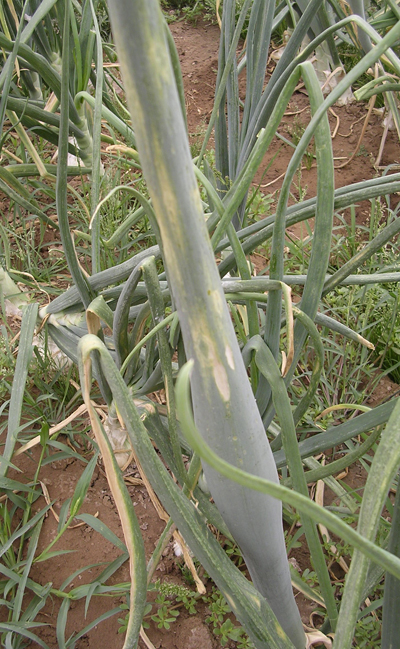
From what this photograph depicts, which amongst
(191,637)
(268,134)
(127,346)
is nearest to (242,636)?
(191,637)

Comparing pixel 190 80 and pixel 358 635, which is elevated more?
pixel 190 80

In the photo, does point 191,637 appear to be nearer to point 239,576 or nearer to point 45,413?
point 239,576

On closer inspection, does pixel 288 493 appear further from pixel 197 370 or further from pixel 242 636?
pixel 242 636

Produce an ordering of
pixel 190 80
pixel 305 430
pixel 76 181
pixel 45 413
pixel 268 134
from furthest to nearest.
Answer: pixel 190 80 → pixel 76 181 → pixel 45 413 → pixel 305 430 → pixel 268 134

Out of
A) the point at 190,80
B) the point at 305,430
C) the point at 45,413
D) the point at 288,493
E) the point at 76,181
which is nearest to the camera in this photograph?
the point at 288,493

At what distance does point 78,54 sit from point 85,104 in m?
0.20

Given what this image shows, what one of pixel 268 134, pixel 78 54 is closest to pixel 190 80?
pixel 78 54

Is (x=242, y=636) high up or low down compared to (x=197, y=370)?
down

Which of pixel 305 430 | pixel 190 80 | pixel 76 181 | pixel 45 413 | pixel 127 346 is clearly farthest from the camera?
pixel 190 80

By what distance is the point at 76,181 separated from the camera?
5.21ft

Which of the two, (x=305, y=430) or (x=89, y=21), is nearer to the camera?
(x=305, y=430)

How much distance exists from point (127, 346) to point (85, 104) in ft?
2.64

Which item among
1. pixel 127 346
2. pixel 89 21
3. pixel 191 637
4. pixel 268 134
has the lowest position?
pixel 191 637

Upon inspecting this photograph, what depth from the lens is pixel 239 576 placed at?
516 millimetres
